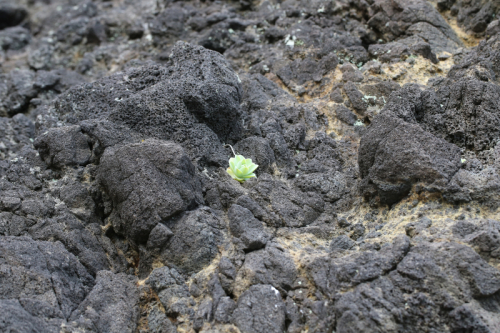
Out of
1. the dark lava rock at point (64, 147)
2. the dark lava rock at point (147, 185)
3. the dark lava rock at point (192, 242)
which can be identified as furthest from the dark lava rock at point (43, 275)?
the dark lava rock at point (64, 147)

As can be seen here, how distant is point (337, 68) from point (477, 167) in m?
1.80

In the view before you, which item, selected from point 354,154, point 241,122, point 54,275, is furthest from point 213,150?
point 54,275

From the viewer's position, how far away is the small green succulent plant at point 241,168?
3303 mm

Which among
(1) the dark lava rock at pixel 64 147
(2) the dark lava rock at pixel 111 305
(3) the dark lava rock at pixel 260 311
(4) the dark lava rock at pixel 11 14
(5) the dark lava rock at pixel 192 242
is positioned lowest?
A: (4) the dark lava rock at pixel 11 14

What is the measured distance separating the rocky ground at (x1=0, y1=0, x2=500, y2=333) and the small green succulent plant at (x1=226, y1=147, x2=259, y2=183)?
74 millimetres

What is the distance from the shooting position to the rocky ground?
249 centimetres

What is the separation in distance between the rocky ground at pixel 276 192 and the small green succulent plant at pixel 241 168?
2.9 inches

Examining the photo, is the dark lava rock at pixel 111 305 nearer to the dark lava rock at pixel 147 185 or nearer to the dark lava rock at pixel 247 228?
the dark lava rock at pixel 147 185

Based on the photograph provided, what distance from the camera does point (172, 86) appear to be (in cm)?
354

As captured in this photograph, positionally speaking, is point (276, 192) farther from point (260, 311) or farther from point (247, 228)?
point (260, 311)

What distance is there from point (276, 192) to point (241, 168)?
1.00 ft

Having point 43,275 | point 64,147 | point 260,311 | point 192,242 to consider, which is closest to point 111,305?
point 43,275

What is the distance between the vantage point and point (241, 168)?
10.8ft

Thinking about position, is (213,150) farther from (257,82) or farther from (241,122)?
(257,82)
